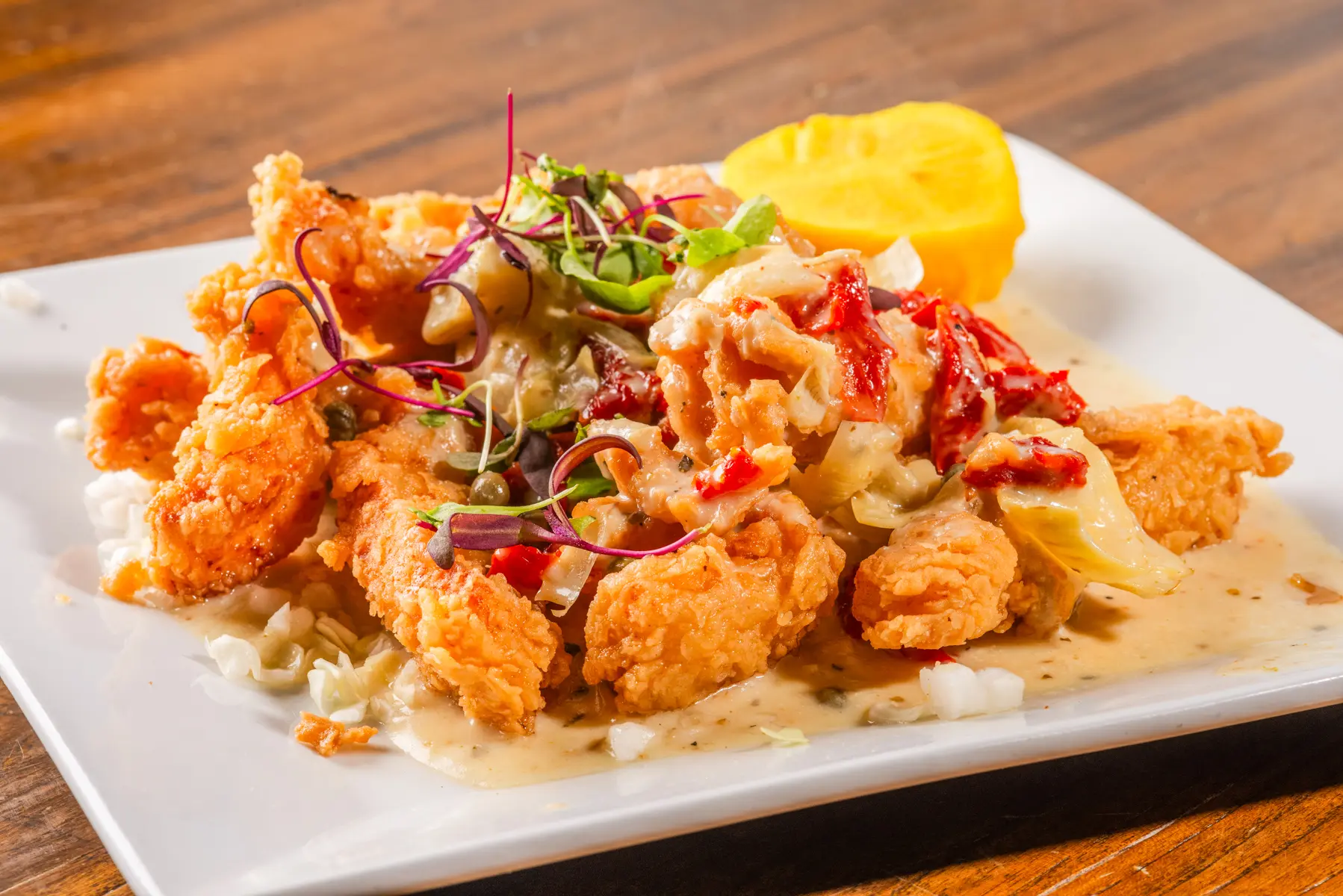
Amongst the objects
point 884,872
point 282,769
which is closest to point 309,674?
point 282,769

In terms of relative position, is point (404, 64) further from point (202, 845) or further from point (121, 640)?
point (202, 845)

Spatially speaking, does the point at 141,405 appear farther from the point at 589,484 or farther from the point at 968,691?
the point at 968,691

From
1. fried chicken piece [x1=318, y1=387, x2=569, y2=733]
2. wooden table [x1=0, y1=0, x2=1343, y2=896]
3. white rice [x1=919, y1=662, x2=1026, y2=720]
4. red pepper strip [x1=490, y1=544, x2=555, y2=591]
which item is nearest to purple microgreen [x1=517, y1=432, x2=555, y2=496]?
fried chicken piece [x1=318, y1=387, x2=569, y2=733]

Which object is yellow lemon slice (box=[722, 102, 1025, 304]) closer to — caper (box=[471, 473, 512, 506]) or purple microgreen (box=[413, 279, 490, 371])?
purple microgreen (box=[413, 279, 490, 371])

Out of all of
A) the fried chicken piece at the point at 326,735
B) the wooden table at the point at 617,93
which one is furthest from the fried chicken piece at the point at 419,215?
the wooden table at the point at 617,93

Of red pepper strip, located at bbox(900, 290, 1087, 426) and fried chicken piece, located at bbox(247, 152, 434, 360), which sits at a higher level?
fried chicken piece, located at bbox(247, 152, 434, 360)

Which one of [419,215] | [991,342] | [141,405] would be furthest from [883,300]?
[141,405]
